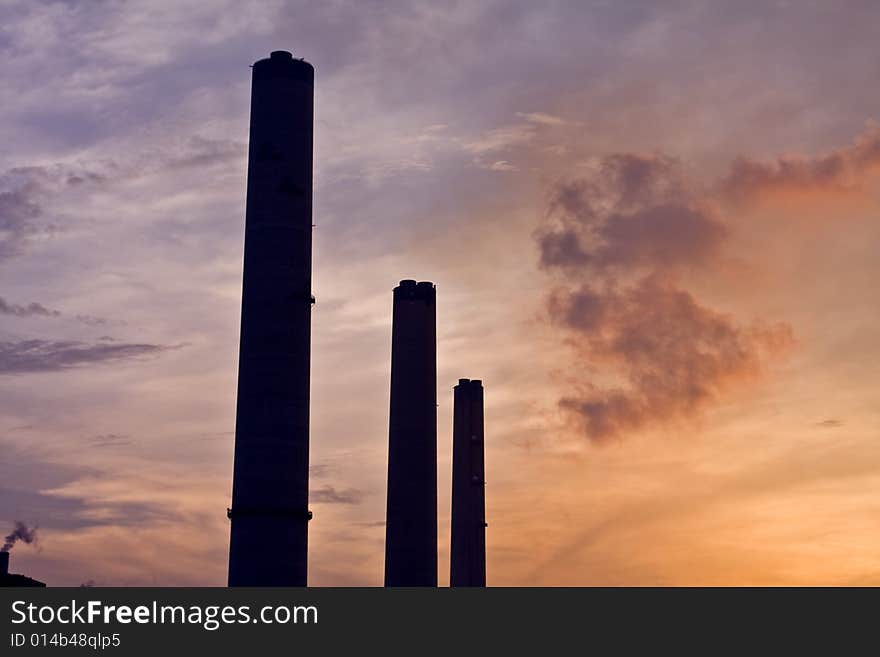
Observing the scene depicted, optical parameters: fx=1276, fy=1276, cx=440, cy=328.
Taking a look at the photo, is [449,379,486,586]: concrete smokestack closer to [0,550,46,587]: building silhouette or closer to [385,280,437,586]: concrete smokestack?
[385,280,437,586]: concrete smokestack

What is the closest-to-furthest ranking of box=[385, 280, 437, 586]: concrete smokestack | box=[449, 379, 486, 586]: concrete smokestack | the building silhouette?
1. the building silhouette
2. box=[385, 280, 437, 586]: concrete smokestack
3. box=[449, 379, 486, 586]: concrete smokestack

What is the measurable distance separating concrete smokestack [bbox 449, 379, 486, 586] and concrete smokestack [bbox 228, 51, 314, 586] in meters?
34.7

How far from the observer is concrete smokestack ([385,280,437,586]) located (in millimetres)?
75250

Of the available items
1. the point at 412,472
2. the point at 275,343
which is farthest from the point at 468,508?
the point at 275,343

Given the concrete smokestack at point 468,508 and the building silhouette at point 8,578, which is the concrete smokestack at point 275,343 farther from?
the concrete smokestack at point 468,508

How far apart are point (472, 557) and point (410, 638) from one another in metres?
46.5

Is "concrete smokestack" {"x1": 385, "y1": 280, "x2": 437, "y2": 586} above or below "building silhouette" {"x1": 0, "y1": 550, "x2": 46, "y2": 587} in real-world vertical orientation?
above

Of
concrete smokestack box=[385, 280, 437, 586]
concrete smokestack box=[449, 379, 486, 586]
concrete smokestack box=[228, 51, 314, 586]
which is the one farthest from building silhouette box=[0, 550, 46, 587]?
concrete smokestack box=[449, 379, 486, 586]

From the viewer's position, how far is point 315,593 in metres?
52.6

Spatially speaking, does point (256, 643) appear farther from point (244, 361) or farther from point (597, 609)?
point (597, 609)

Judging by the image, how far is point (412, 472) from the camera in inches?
2977

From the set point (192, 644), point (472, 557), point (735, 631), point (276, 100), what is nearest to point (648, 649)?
point (735, 631)

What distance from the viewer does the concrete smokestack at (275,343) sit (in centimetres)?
5628

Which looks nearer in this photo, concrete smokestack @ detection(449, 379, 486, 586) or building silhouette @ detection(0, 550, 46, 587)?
building silhouette @ detection(0, 550, 46, 587)
